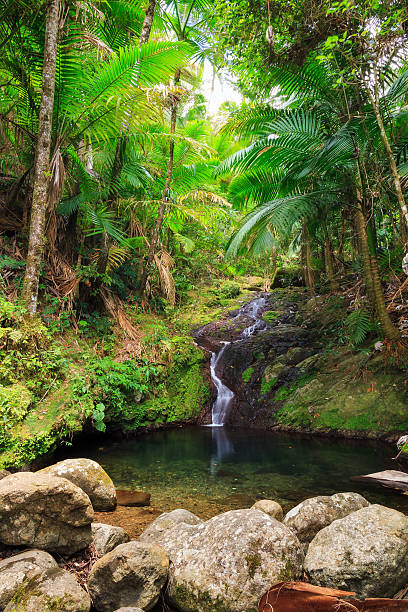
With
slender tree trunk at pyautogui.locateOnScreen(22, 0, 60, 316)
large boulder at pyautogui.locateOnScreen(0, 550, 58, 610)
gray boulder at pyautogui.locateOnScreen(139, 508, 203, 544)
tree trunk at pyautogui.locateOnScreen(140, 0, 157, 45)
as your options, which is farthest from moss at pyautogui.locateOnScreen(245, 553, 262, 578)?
tree trunk at pyautogui.locateOnScreen(140, 0, 157, 45)

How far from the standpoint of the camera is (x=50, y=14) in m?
5.65

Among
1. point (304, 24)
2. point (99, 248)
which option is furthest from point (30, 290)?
point (304, 24)

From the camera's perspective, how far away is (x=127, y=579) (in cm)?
246

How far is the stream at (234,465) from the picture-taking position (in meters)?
4.50

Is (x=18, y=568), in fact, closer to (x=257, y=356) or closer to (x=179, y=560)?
(x=179, y=560)

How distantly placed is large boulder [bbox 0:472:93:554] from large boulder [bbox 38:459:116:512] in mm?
1028

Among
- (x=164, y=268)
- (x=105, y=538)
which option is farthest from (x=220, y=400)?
(x=105, y=538)

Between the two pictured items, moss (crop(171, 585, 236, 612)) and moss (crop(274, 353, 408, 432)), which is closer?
moss (crop(171, 585, 236, 612))

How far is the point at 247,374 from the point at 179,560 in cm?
672

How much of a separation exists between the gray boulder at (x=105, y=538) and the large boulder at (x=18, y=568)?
0.49 m

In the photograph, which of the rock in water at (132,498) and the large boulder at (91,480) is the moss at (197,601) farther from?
the rock in water at (132,498)

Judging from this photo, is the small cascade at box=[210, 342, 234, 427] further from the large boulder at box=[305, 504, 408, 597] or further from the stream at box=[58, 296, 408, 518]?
the large boulder at box=[305, 504, 408, 597]

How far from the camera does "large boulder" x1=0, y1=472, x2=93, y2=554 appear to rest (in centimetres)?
255

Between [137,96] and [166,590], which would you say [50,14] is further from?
[166,590]
